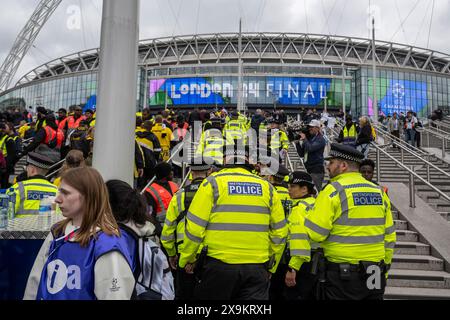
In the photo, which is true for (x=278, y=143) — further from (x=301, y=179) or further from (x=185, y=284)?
(x=185, y=284)

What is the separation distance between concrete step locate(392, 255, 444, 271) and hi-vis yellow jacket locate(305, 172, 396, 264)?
8.97 ft

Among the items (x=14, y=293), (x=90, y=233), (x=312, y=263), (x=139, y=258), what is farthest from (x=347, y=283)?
(x=14, y=293)

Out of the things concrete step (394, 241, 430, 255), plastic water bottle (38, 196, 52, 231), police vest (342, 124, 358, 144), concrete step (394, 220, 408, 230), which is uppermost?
police vest (342, 124, 358, 144)

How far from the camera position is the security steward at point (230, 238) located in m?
3.35

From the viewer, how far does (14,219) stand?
3572 mm

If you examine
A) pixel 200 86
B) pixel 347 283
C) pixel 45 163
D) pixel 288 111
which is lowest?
pixel 347 283

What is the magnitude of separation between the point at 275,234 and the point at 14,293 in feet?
7.31

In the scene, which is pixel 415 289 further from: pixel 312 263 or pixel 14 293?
pixel 14 293

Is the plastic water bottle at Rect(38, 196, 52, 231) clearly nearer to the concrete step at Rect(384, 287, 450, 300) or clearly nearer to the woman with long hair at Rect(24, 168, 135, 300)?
the woman with long hair at Rect(24, 168, 135, 300)

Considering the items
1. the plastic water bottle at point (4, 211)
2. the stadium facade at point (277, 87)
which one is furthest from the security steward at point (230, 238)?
the stadium facade at point (277, 87)

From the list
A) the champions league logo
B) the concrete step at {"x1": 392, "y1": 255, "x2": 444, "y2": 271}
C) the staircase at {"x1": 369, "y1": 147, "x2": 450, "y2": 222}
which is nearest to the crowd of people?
the concrete step at {"x1": 392, "y1": 255, "x2": 444, "y2": 271}

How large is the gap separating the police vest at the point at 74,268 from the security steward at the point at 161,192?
7.98 feet

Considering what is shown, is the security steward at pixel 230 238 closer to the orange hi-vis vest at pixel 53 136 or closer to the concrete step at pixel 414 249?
the concrete step at pixel 414 249

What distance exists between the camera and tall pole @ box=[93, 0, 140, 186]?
3854mm
